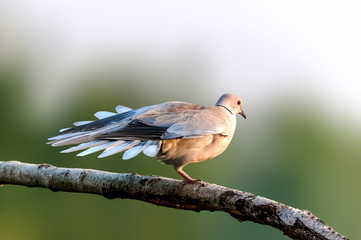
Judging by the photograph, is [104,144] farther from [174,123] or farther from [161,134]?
[174,123]

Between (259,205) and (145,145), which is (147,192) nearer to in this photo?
(145,145)

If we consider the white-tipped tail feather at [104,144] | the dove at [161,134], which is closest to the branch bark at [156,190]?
the dove at [161,134]

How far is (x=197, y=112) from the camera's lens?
4012 mm

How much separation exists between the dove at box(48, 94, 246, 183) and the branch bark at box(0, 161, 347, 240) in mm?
147

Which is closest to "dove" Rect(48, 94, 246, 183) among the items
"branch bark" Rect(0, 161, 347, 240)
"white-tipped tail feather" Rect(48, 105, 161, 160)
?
"white-tipped tail feather" Rect(48, 105, 161, 160)

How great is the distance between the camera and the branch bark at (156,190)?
3.21 meters

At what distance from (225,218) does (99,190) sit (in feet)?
94.5

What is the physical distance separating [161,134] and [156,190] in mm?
401

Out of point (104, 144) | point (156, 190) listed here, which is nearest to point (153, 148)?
point (104, 144)

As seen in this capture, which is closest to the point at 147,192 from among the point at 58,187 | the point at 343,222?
the point at 58,187

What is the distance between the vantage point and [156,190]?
375cm

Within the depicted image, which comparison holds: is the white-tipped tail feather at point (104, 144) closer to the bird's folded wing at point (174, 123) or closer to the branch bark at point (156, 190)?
the bird's folded wing at point (174, 123)

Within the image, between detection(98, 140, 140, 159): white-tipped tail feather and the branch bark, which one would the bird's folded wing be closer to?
detection(98, 140, 140, 159): white-tipped tail feather

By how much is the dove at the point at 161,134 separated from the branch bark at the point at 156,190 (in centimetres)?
15
